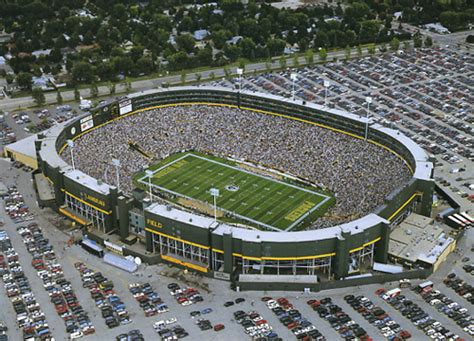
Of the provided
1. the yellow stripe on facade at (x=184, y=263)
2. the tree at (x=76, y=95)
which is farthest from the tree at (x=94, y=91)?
the yellow stripe on facade at (x=184, y=263)

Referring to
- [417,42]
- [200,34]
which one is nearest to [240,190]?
[417,42]

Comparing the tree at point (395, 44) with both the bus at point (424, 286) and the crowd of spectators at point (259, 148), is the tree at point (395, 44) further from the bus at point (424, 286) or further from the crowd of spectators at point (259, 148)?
the bus at point (424, 286)

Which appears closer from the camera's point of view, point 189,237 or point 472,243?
point 189,237

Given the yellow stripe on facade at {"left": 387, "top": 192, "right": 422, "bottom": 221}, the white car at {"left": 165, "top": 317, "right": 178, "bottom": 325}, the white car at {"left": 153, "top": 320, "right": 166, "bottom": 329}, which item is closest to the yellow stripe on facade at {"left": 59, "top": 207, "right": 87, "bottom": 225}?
the white car at {"left": 153, "top": 320, "right": 166, "bottom": 329}

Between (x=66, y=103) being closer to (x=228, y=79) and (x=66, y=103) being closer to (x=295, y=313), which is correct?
(x=228, y=79)

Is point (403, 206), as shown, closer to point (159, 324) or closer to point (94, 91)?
point (159, 324)

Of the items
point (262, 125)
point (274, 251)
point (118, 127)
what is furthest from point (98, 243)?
point (262, 125)
